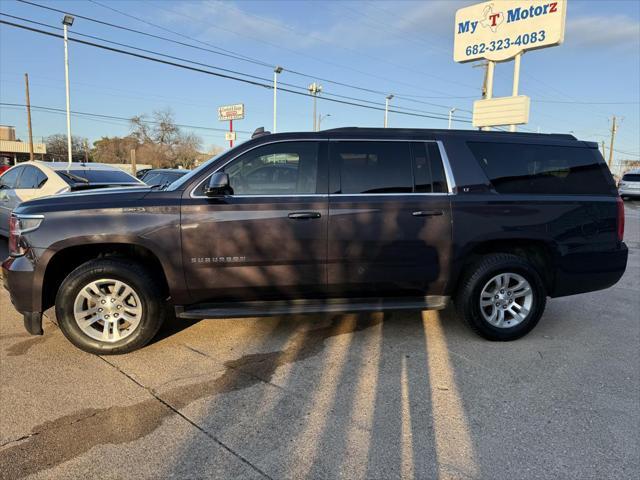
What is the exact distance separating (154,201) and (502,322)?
344cm

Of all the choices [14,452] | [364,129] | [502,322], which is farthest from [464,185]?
[14,452]

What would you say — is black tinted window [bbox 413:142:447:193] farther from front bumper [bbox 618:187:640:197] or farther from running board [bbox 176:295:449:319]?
front bumper [bbox 618:187:640:197]

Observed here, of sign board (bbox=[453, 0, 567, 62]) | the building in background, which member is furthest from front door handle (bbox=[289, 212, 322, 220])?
the building in background

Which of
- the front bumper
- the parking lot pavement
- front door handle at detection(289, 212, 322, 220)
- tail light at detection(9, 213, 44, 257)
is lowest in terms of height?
the parking lot pavement

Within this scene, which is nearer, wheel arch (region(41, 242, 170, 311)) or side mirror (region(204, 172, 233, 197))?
side mirror (region(204, 172, 233, 197))

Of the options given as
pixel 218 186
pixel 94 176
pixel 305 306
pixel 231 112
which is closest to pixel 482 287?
pixel 305 306

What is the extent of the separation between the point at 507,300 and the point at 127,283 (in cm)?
355

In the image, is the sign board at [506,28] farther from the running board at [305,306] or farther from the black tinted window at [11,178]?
the black tinted window at [11,178]

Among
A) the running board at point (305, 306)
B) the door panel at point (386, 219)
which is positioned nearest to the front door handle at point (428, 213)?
the door panel at point (386, 219)

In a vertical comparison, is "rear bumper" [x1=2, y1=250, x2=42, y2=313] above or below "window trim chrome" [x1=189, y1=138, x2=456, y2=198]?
below

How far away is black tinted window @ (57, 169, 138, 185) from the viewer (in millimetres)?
7938

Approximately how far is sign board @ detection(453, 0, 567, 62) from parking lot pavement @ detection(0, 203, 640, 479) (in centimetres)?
1194

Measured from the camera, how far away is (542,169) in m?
4.52

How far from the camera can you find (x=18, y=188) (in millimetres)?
8297
